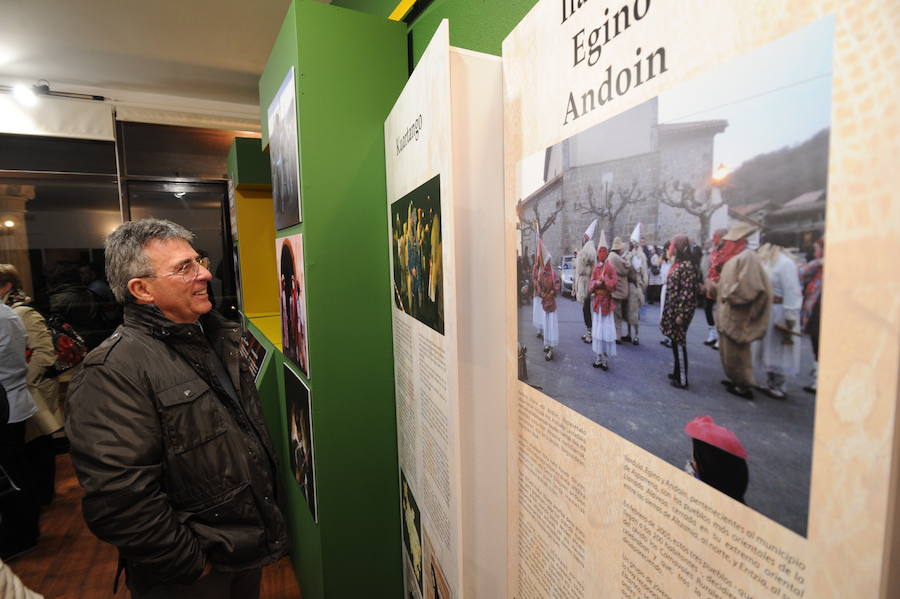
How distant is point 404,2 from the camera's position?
5.50 feet

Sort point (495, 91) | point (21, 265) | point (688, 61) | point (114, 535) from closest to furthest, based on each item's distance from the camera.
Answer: point (688, 61) < point (495, 91) < point (114, 535) < point (21, 265)

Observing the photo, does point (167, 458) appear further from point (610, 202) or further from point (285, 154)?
point (610, 202)

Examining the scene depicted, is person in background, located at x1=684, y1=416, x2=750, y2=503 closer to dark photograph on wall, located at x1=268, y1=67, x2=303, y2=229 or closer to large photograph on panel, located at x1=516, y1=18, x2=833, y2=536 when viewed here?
large photograph on panel, located at x1=516, y1=18, x2=833, y2=536

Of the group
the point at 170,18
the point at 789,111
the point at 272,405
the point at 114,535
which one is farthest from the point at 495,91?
the point at 170,18

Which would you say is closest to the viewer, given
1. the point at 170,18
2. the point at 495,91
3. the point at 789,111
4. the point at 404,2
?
the point at 789,111

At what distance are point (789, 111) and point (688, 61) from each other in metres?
0.15

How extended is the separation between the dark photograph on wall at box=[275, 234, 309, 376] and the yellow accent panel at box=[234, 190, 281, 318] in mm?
2382

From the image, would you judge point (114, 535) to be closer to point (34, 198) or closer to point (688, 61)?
point (688, 61)

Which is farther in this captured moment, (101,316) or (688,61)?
(101,316)

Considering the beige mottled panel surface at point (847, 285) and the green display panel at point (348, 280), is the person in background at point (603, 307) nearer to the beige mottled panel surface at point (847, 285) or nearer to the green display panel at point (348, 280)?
the beige mottled panel surface at point (847, 285)

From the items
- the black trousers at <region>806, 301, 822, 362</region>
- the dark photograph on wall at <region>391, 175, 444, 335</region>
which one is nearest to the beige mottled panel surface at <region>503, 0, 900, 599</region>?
the black trousers at <region>806, 301, 822, 362</region>

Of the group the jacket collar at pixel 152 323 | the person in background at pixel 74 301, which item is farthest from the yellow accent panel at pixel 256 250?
the jacket collar at pixel 152 323

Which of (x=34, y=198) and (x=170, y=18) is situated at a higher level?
(x=170, y=18)

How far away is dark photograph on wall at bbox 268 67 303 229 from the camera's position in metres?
1.71
